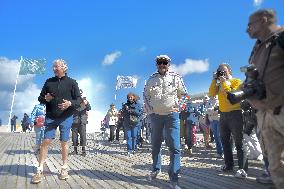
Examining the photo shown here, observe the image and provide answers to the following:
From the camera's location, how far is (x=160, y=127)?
22.2 feet

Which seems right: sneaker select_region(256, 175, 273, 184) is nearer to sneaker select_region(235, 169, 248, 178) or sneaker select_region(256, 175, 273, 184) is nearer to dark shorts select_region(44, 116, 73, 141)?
sneaker select_region(235, 169, 248, 178)

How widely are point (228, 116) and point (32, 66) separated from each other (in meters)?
38.0

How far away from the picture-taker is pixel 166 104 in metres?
6.57

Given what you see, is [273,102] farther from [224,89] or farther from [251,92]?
[224,89]

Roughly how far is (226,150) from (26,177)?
3.96m

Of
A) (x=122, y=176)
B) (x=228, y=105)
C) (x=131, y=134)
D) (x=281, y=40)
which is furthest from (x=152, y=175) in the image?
(x=131, y=134)

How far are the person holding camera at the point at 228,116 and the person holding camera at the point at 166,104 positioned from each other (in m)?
1.03

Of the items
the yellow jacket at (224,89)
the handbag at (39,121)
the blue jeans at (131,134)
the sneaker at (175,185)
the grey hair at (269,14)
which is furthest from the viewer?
the blue jeans at (131,134)

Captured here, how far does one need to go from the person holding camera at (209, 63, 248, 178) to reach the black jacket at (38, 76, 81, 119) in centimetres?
267

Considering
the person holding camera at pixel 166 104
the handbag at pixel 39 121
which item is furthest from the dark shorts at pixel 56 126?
the handbag at pixel 39 121

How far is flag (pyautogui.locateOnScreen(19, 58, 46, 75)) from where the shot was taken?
139 ft

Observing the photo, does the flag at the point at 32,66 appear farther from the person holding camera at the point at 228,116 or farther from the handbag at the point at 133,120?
the person holding camera at the point at 228,116

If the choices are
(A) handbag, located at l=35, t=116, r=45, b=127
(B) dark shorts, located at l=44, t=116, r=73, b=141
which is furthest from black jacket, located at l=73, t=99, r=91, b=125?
(B) dark shorts, located at l=44, t=116, r=73, b=141

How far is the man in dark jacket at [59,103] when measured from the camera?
7.16 metres
